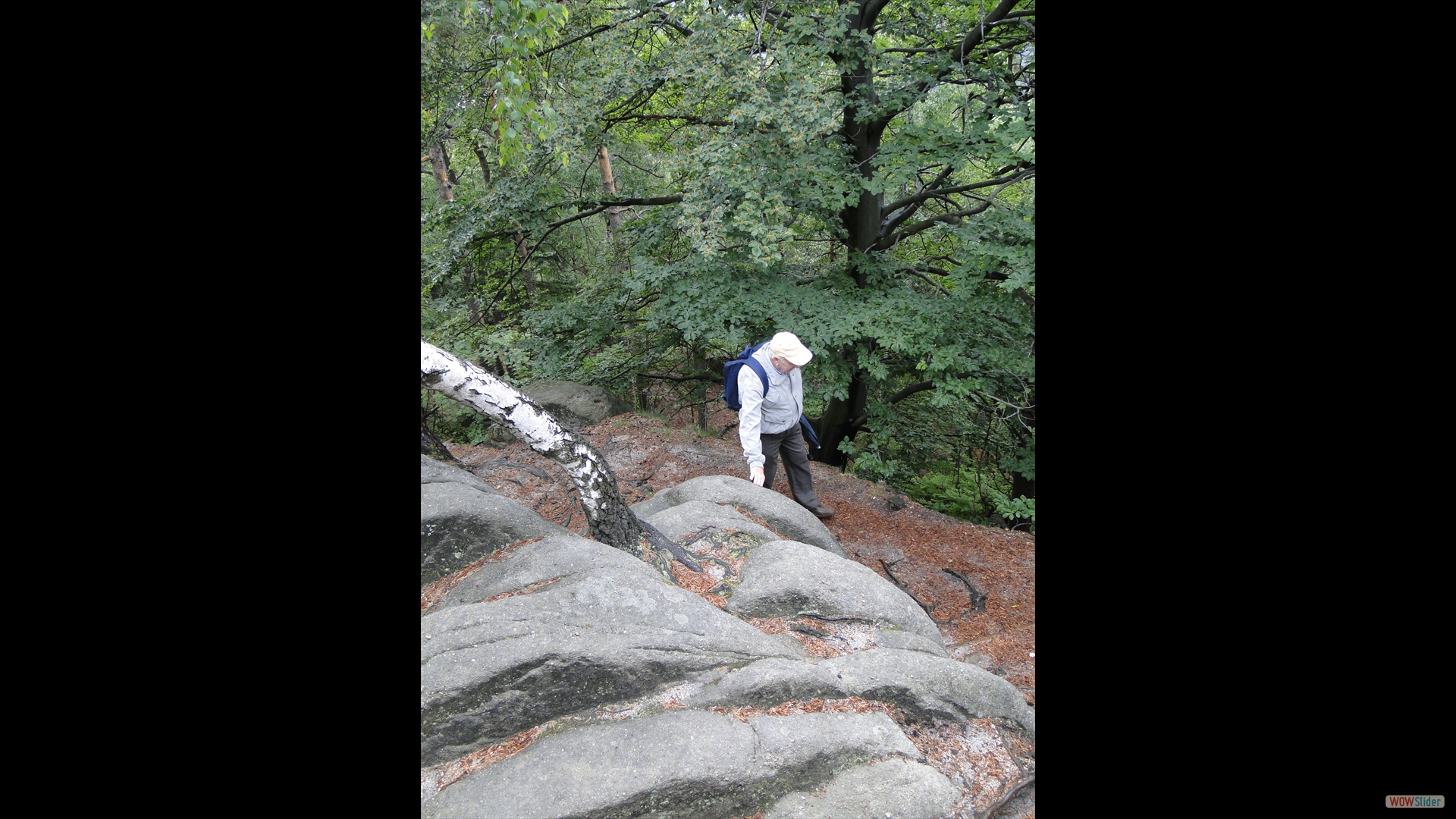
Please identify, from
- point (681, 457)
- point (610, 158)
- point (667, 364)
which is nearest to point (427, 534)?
point (681, 457)

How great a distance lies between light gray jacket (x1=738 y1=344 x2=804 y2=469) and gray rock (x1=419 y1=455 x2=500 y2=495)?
2.10 m

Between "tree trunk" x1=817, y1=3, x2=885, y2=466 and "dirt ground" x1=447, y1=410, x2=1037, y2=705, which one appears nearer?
"dirt ground" x1=447, y1=410, x2=1037, y2=705

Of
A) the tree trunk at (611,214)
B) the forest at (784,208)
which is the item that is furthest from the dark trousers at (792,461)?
the tree trunk at (611,214)

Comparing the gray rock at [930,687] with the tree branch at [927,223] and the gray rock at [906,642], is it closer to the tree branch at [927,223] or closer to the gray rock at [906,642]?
the gray rock at [906,642]

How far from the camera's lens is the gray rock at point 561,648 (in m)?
2.79

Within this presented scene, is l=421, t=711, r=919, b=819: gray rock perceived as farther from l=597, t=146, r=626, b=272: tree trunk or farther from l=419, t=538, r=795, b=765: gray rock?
l=597, t=146, r=626, b=272: tree trunk

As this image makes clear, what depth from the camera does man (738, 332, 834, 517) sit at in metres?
5.86

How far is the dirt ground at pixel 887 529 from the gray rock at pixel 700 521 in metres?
0.96

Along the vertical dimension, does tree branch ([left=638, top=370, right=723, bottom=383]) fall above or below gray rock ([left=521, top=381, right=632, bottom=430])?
above
